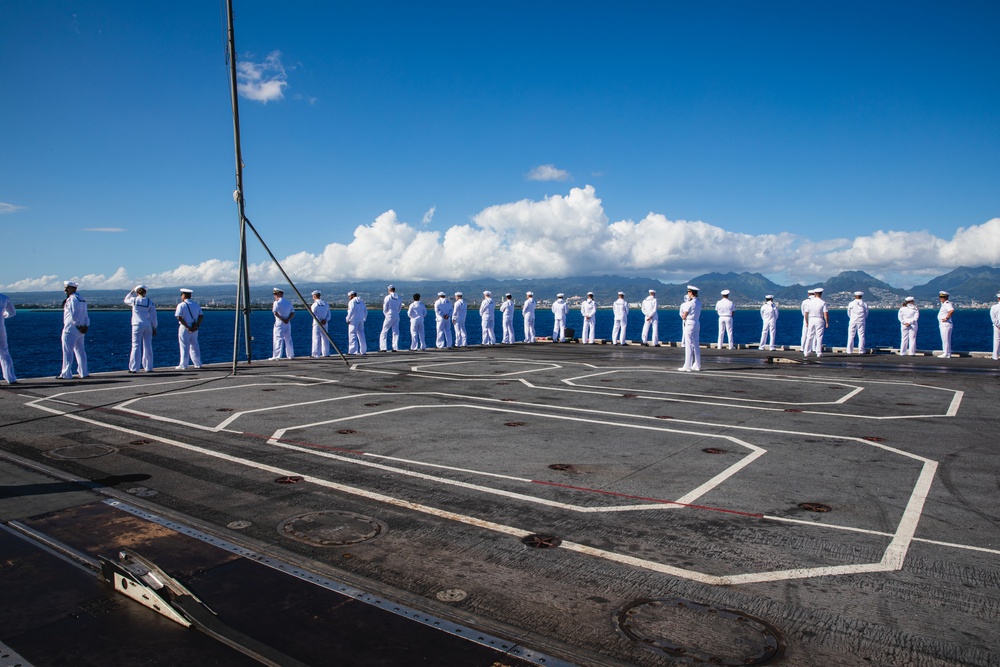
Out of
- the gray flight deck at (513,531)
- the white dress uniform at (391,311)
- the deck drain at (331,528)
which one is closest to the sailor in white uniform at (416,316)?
the white dress uniform at (391,311)

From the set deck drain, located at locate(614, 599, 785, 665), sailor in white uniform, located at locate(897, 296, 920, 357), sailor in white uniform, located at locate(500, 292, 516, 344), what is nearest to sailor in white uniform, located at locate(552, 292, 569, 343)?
sailor in white uniform, located at locate(500, 292, 516, 344)

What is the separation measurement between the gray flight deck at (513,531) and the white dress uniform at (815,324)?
12331mm

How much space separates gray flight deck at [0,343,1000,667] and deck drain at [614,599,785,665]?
16 millimetres

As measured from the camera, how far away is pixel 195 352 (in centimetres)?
1978

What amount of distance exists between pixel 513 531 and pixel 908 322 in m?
24.9

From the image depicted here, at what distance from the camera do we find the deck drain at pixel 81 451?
818 cm

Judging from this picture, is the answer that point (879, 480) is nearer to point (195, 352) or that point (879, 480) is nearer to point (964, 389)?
point (964, 389)

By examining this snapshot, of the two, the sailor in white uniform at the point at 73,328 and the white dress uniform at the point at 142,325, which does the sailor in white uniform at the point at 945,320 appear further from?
the sailor in white uniform at the point at 73,328

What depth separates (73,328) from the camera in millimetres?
16719

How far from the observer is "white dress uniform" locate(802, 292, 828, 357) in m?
24.0

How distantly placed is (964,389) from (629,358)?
1019 centimetres

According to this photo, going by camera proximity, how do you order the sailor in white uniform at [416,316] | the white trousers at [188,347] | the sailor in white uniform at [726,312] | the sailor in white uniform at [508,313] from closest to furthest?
the white trousers at [188,347], the sailor in white uniform at [726,312], the sailor in white uniform at [416,316], the sailor in white uniform at [508,313]

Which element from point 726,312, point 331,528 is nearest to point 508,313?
point 726,312

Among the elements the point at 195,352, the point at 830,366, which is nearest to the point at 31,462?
the point at 195,352
